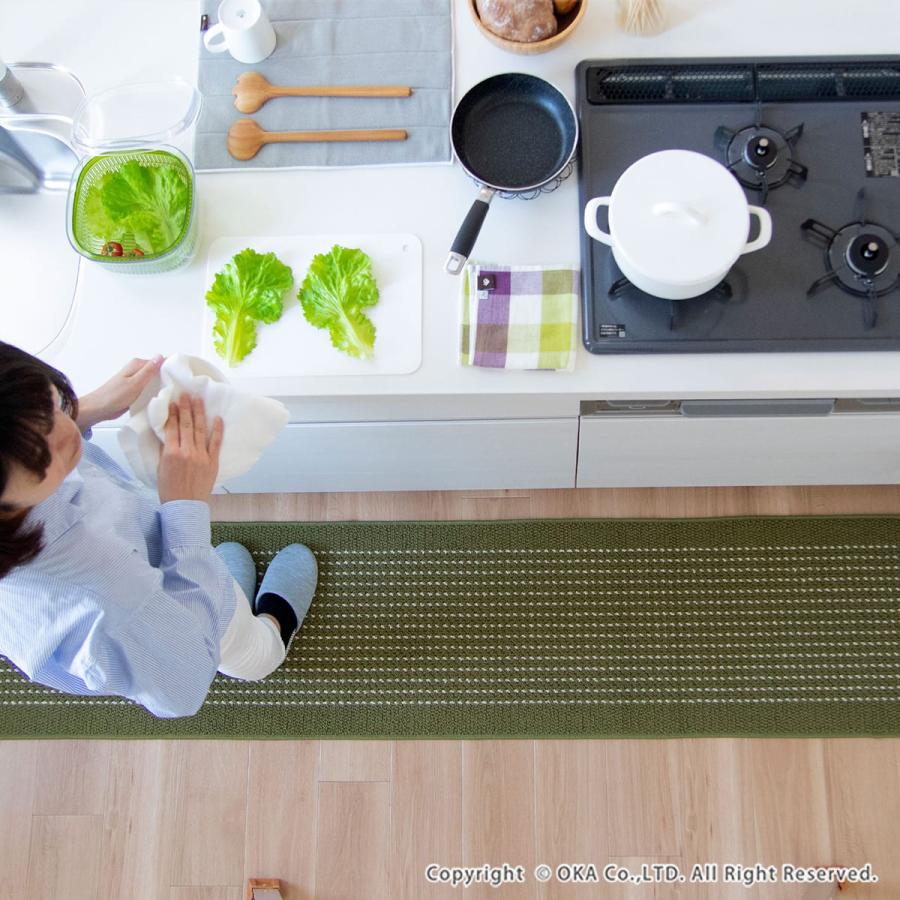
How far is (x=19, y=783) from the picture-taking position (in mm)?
1708

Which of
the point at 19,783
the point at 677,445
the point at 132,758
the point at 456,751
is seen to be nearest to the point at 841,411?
the point at 677,445

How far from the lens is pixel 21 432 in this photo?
2.86 feet

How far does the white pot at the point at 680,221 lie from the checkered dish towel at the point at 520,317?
11 centimetres

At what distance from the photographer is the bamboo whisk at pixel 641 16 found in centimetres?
119

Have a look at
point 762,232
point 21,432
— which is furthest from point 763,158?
point 21,432

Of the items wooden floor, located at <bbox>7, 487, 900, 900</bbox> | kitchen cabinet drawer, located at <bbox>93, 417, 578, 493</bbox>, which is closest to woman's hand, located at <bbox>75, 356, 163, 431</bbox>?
kitchen cabinet drawer, located at <bbox>93, 417, 578, 493</bbox>

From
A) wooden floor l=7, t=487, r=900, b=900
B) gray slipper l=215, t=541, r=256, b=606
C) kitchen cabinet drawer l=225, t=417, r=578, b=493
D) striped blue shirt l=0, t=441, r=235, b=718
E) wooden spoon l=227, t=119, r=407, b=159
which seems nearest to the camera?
striped blue shirt l=0, t=441, r=235, b=718

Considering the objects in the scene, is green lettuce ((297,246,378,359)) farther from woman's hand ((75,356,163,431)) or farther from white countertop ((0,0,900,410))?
woman's hand ((75,356,163,431))

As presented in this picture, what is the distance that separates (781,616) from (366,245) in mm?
1132

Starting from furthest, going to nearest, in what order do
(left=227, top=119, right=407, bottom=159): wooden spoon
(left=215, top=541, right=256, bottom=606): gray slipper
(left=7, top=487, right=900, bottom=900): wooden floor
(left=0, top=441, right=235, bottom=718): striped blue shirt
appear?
(left=215, top=541, right=256, bottom=606): gray slipper → (left=7, top=487, right=900, bottom=900): wooden floor → (left=227, top=119, right=407, bottom=159): wooden spoon → (left=0, top=441, right=235, bottom=718): striped blue shirt

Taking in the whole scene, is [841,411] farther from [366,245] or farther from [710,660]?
[366,245]

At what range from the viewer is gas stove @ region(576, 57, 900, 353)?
112 centimetres

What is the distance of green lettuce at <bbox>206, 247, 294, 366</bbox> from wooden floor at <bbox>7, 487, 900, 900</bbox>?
0.92 meters

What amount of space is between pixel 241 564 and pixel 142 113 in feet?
2.90
